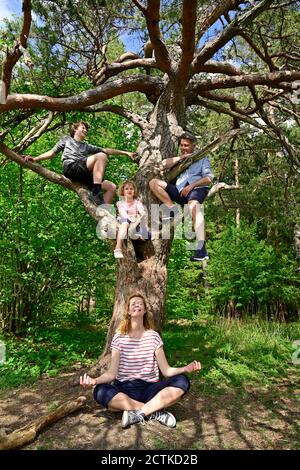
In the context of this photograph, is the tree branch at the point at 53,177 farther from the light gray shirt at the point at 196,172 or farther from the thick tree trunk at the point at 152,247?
the light gray shirt at the point at 196,172

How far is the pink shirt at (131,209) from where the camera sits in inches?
168

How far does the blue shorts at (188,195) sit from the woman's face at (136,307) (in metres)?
1.35

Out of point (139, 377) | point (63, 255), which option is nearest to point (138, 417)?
point (139, 377)

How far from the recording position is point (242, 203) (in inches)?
371

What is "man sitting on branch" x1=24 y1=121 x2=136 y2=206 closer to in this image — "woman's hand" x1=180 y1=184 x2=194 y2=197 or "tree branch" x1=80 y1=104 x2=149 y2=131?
"tree branch" x1=80 y1=104 x2=149 y2=131

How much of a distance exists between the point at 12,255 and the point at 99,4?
369 centimetres

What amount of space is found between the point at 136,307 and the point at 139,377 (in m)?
0.59

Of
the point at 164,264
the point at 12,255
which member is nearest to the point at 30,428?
the point at 164,264

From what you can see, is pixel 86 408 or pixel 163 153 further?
pixel 163 153

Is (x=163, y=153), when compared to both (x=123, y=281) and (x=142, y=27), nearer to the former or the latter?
(x=123, y=281)

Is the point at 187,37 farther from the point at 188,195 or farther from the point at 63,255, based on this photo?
the point at 63,255

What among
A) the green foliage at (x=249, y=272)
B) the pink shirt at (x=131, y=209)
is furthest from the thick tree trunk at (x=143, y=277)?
the green foliage at (x=249, y=272)
